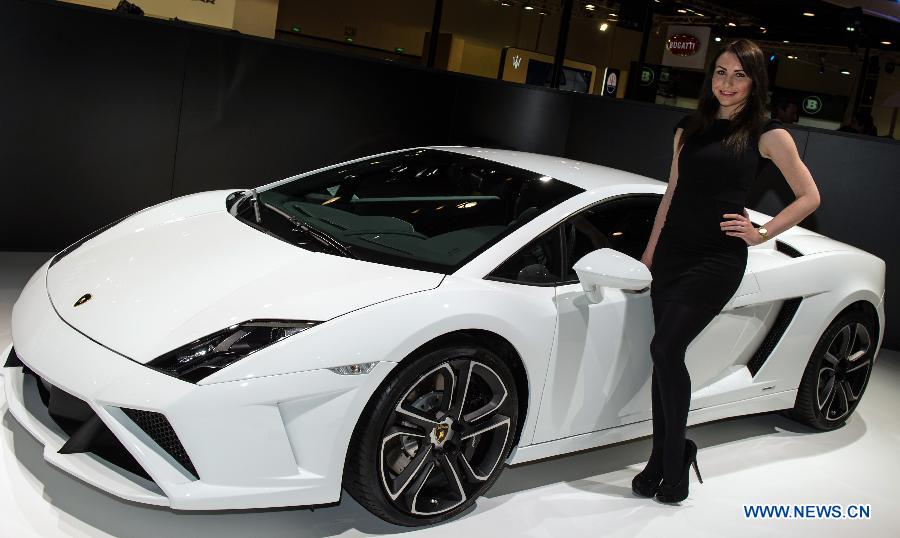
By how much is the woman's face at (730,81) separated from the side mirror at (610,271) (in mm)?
734

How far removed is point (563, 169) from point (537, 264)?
71 cm

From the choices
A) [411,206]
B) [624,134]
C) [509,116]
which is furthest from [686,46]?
[411,206]

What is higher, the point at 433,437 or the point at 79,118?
the point at 79,118

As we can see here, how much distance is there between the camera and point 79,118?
585 cm

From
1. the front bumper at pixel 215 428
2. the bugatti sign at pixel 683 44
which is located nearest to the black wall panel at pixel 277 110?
the front bumper at pixel 215 428

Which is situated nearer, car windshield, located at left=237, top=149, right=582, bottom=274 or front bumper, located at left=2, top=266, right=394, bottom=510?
front bumper, located at left=2, top=266, right=394, bottom=510

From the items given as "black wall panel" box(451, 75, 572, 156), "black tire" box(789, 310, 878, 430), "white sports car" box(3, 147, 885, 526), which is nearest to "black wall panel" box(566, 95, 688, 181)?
"black wall panel" box(451, 75, 572, 156)

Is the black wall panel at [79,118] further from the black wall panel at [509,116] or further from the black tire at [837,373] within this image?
the black tire at [837,373]

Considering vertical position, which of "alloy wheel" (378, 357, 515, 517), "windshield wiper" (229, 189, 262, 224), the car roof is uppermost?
the car roof

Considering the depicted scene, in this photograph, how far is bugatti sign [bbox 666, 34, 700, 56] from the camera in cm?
1055

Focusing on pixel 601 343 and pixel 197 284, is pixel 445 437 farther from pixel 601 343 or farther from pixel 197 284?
pixel 197 284

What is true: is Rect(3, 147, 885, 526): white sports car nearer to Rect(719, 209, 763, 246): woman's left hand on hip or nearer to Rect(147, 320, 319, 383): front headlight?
Rect(147, 320, 319, 383): front headlight

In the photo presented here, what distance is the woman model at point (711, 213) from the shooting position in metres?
3.42

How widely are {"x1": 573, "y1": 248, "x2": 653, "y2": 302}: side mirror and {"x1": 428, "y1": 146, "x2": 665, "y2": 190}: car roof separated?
1.55 ft
